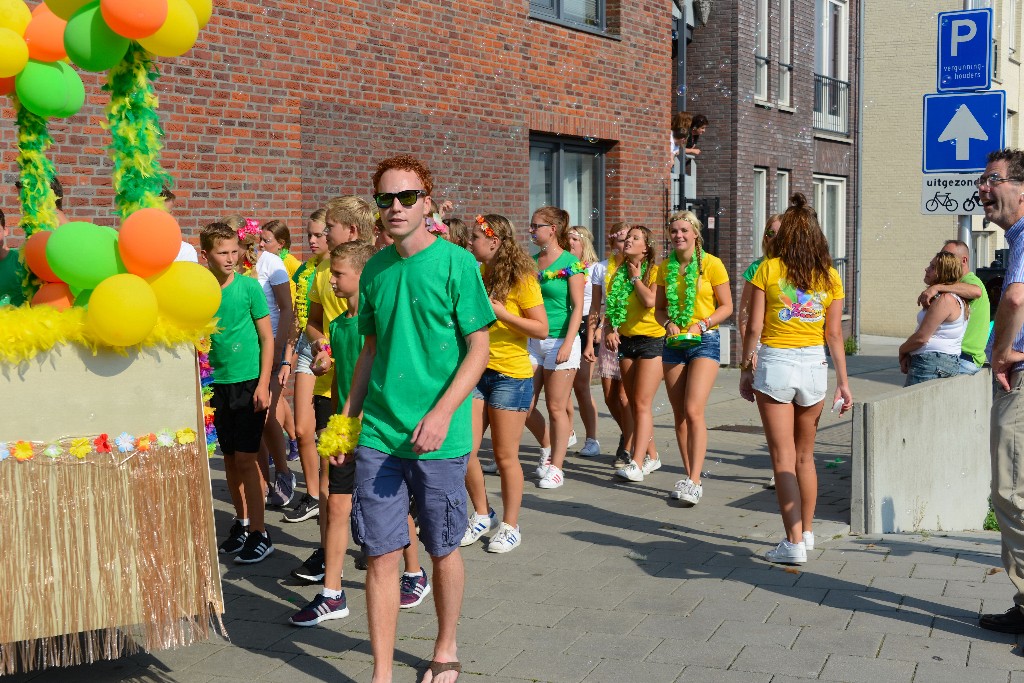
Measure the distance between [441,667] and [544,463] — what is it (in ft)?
13.8

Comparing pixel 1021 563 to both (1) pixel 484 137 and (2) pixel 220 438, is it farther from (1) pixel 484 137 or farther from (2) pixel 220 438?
(1) pixel 484 137

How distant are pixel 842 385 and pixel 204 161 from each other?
580 cm

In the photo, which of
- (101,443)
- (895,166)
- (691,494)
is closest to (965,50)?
(691,494)

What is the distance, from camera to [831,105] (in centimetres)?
2223

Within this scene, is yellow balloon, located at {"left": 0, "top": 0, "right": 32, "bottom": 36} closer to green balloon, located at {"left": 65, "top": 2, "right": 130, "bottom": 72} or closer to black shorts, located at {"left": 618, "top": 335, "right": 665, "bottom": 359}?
green balloon, located at {"left": 65, "top": 2, "right": 130, "bottom": 72}

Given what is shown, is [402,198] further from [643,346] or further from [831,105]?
[831,105]

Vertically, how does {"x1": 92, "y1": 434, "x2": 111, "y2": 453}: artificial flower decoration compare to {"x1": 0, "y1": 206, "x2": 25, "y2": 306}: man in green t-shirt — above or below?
below

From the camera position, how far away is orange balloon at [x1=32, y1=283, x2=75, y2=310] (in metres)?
4.30

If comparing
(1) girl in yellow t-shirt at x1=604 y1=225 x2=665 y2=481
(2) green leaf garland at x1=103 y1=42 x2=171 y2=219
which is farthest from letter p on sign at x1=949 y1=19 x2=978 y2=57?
(2) green leaf garland at x1=103 y1=42 x2=171 y2=219

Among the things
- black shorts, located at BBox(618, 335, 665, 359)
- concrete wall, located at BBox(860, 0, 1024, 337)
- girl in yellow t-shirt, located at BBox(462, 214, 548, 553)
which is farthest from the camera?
concrete wall, located at BBox(860, 0, 1024, 337)

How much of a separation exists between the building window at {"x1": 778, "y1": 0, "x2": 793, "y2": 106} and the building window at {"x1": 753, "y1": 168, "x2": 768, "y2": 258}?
4.31ft

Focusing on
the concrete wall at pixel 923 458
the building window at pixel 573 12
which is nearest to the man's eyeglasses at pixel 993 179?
the concrete wall at pixel 923 458

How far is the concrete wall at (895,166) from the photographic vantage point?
24.6m

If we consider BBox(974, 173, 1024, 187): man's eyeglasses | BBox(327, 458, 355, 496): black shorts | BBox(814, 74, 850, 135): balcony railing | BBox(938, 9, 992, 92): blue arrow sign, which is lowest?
BBox(327, 458, 355, 496): black shorts
